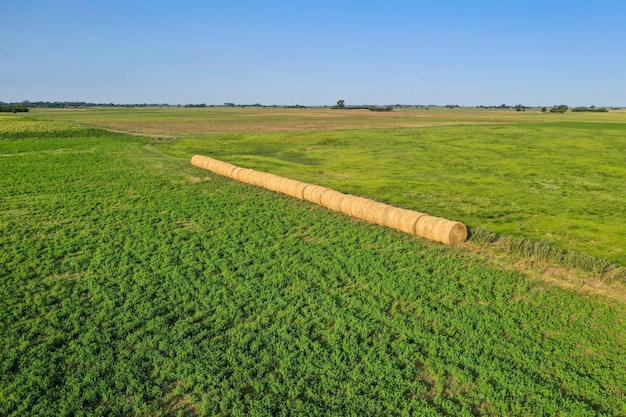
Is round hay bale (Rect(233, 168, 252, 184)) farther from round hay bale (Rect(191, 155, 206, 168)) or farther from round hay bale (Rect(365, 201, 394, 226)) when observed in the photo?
round hay bale (Rect(365, 201, 394, 226))

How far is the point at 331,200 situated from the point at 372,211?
99.3 inches

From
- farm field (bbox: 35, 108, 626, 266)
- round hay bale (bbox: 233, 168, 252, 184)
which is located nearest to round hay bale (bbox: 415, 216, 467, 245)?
farm field (bbox: 35, 108, 626, 266)

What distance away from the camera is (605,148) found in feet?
134

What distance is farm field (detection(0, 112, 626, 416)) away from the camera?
6.70 m

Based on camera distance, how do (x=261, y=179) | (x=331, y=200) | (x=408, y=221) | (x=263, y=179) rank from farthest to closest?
(x=261, y=179) < (x=263, y=179) < (x=331, y=200) < (x=408, y=221)

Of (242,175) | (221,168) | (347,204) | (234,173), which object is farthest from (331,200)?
(221,168)

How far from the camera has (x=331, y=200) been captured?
58.3ft

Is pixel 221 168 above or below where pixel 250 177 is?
above

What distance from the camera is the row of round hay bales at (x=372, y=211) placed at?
13469 mm

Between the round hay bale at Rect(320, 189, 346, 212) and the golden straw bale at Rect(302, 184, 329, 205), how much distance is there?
0.28 metres

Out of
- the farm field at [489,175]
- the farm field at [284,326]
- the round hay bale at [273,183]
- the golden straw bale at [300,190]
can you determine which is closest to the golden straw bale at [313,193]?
the golden straw bale at [300,190]

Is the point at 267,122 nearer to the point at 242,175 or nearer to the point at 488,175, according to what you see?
the point at 242,175

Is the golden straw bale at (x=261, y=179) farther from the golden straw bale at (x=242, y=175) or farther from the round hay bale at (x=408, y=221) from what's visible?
the round hay bale at (x=408, y=221)

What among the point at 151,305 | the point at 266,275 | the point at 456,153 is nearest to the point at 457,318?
the point at 266,275
